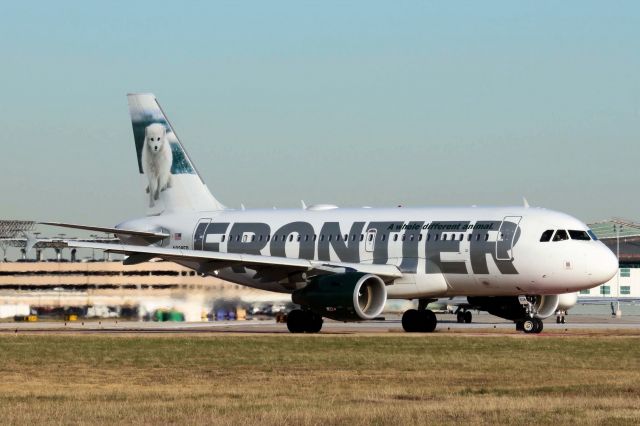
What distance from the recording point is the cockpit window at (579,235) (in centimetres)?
4781

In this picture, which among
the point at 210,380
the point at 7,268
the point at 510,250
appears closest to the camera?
the point at 210,380

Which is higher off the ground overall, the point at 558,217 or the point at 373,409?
the point at 558,217

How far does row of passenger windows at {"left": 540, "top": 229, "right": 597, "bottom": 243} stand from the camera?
156ft

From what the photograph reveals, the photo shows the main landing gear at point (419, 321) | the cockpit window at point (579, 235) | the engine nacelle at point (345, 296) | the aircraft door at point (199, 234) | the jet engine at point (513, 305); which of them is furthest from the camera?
the aircraft door at point (199, 234)

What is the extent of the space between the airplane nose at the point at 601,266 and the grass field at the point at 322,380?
11.7 feet

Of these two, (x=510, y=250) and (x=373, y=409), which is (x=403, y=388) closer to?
(x=373, y=409)

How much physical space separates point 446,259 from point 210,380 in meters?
21.2

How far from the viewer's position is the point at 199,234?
5616cm

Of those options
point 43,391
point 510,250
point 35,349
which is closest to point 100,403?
point 43,391

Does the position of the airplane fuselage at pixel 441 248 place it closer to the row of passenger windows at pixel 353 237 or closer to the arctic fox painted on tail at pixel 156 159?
the row of passenger windows at pixel 353 237

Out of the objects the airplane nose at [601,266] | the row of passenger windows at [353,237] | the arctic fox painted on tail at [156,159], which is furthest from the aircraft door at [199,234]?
the airplane nose at [601,266]

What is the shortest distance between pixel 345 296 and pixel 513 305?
8.02 metres

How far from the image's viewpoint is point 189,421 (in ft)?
68.8

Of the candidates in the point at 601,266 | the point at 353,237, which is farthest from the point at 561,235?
the point at 353,237
